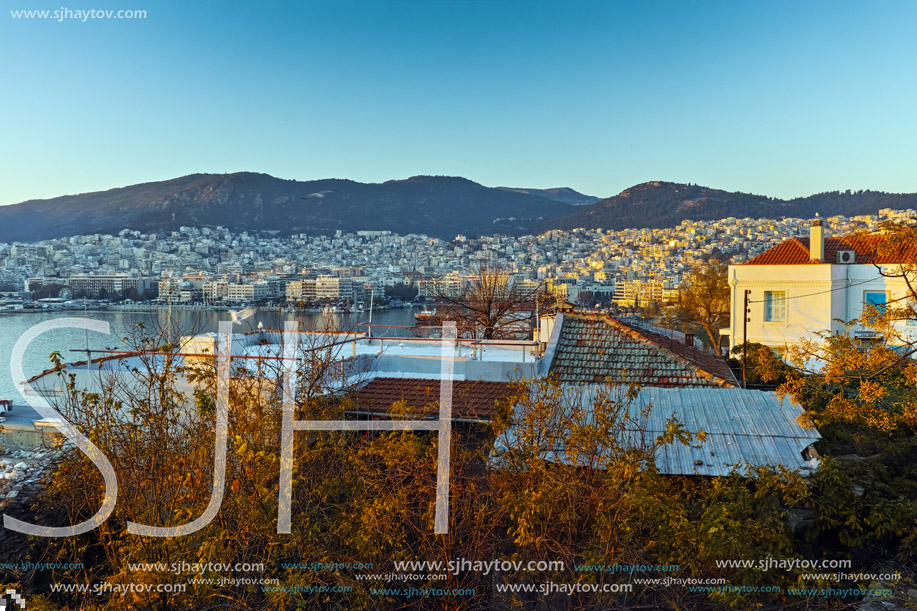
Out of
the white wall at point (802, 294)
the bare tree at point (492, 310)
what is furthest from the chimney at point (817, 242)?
the bare tree at point (492, 310)

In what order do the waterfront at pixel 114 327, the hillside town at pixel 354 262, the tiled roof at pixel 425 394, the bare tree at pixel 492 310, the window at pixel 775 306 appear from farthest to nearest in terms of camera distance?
the hillside town at pixel 354 262
the window at pixel 775 306
the bare tree at pixel 492 310
the waterfront at pixel 114 327
the tiled roof at pixel 425 394

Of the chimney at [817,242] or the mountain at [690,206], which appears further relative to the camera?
the mountain at [690,206]

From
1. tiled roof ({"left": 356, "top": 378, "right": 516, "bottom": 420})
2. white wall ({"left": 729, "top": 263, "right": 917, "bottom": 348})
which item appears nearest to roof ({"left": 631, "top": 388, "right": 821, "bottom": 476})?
tiled roof ({"left": 356, "top": 378, "right": 516, "bottom": 420})

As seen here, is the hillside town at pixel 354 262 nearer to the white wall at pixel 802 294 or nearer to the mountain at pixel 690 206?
the mountain at pixel 690 206

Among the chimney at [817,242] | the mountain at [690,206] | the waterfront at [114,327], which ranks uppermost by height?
the mountain at [690,206]

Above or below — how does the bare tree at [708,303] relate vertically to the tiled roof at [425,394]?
above

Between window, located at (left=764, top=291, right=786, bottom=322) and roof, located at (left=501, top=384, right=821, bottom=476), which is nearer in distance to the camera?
roof, located at (left=501, top=384, right=821, bottom=476)

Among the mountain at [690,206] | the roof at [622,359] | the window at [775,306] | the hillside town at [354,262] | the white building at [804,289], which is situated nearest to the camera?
the roof at [622,359]

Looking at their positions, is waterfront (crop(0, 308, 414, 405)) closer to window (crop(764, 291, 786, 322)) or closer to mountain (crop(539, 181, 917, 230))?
window (crop(764, 291, 786, 322))

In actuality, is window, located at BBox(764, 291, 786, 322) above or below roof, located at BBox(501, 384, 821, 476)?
above
